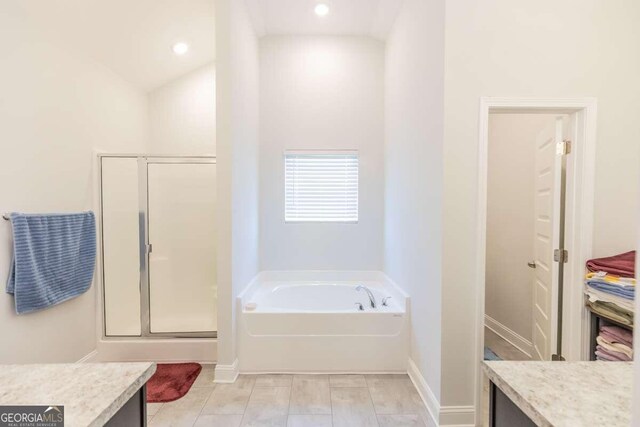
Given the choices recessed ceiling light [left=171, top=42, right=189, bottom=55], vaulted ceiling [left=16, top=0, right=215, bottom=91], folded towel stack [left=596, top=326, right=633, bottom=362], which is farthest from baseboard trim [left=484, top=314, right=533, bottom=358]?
recessed ceiling light [left=171, top=42, right=189, bottom=55]

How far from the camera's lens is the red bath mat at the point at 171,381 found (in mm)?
2305

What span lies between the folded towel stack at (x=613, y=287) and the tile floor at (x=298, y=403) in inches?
48.9

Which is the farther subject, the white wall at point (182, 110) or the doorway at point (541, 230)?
the white wall at point (182, 110)

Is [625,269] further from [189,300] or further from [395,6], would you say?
[189,300]

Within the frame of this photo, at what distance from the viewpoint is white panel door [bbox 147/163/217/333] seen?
301 cm

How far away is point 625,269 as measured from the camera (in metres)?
1.80

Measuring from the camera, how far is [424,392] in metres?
2.25

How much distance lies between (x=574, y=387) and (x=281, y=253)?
10.1 ft

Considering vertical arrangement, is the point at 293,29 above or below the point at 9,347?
above

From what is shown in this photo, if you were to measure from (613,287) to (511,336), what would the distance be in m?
1.68

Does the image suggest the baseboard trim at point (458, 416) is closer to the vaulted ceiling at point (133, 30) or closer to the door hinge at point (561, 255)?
the door hinge at point (561, 255)

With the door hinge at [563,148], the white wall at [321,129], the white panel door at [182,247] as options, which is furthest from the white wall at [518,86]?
the white panel door at [182,247]

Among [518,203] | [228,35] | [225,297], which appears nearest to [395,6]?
[228,35]

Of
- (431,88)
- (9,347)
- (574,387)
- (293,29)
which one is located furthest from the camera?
(293,29)
